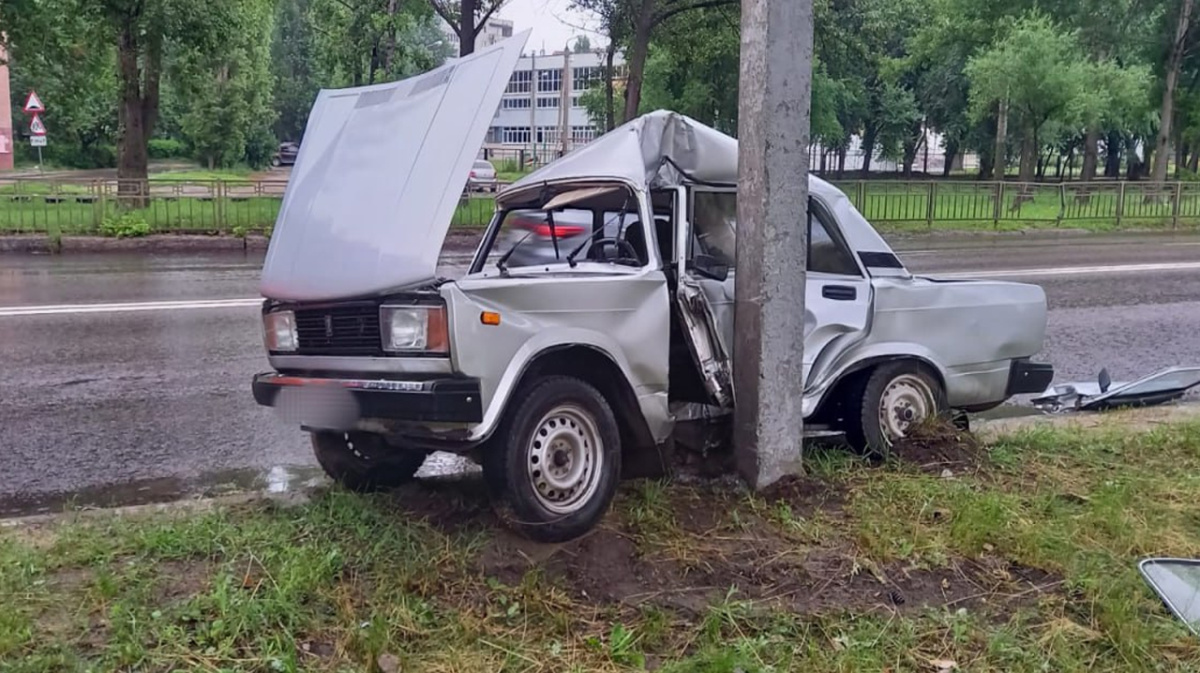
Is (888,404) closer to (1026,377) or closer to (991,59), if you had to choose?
(1026,377)

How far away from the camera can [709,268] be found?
5121 mm

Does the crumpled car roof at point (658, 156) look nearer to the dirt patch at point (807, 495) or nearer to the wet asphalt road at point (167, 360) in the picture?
the wet asphalt road at point (167, 360)

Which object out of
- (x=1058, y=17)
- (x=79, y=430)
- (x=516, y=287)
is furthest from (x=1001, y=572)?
(x=1058, y=17)

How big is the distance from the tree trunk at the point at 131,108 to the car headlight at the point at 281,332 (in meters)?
16.9

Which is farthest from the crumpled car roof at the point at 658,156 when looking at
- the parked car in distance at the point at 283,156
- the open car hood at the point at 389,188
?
the parked car in distance at the point at 283,156

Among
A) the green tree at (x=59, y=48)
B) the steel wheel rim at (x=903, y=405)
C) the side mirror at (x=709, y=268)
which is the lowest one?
the steel wheel rim at (x=903, y=405)

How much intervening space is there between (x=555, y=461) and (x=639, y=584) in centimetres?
68

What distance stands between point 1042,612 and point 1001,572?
0.35 m

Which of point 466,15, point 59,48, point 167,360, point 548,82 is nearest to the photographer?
point 167,360

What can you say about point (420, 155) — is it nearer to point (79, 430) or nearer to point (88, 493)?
point (88, 493)

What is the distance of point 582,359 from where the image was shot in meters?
4.78

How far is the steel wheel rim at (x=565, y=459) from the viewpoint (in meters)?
4.50

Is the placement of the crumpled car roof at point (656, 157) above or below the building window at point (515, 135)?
below

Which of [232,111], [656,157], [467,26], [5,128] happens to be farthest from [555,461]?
[232,111]
